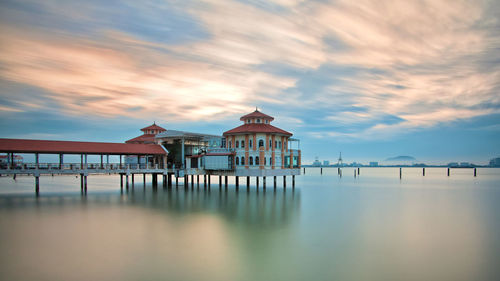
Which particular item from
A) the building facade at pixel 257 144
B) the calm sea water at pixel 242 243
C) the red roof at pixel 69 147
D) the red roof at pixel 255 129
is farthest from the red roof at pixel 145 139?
the calm sea water at pixel 242 243

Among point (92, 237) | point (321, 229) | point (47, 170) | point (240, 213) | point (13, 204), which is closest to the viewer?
point (92, 237)

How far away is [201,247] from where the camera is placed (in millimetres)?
15828

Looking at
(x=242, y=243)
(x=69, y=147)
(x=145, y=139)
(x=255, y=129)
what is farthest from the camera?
(x=145, y=139)

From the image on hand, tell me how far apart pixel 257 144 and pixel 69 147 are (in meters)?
20.9

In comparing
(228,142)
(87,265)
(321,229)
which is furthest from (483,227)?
(228,142)

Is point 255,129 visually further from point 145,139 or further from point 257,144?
point 145,139

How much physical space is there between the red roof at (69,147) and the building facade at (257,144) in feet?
33.1

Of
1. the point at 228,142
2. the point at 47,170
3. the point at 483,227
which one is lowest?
the point at 483,227

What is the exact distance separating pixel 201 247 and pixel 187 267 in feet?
9.35

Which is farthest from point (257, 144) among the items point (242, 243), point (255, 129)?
point (242, 243)

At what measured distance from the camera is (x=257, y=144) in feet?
130

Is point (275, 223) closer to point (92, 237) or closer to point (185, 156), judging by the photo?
point (92, 237)

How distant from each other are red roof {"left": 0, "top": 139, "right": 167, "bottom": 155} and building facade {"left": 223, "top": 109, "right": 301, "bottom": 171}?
10.1 m

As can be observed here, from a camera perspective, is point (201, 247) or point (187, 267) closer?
point (187, 267)
